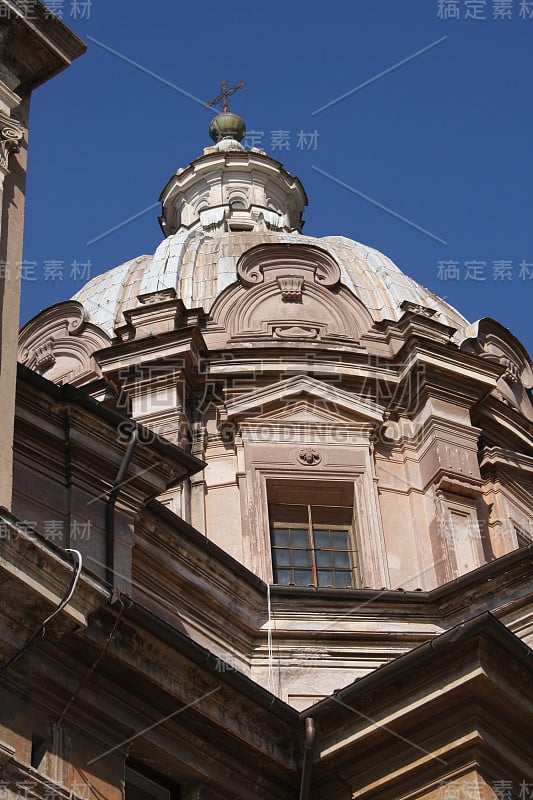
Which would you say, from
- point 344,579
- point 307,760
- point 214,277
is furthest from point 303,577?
point 214,277

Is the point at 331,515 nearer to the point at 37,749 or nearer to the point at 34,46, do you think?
the point at 34,46

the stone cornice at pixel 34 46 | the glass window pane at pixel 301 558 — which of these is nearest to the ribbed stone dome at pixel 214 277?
the glass window pane at pixel 301 558

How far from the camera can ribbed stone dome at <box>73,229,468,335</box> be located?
3219 centimetres

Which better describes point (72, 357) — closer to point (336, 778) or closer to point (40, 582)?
point (336, 778)

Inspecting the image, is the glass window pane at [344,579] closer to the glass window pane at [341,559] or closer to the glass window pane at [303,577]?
the glass window pane at [341,559]

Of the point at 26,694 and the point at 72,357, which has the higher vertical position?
the point at 72,357

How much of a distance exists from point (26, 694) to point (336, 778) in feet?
14.2

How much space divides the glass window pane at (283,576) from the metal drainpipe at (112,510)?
7.41 metres

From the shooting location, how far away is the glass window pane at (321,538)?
26.3 meters

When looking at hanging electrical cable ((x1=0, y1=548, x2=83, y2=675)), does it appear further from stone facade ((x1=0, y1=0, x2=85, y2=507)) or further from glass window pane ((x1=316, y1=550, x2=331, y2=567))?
glass window pane ((x1=316, y1=550, x2=331, y2=567))

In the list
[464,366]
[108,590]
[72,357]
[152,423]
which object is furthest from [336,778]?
[72,357]

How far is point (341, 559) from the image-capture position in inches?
1025

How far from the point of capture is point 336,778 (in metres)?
17.7

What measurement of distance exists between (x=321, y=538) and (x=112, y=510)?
8504 millimetres
